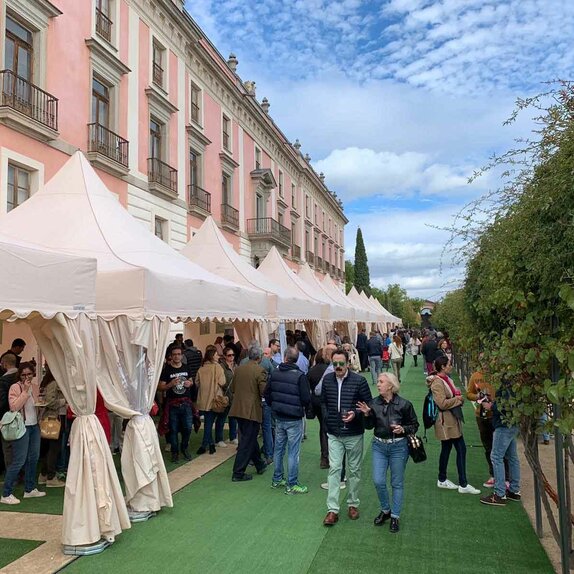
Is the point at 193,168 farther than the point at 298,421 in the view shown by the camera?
Yes

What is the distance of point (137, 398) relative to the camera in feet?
19.4

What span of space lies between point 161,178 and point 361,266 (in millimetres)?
65912

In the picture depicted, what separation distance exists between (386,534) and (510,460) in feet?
6.56

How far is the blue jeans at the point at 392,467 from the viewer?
5352mm

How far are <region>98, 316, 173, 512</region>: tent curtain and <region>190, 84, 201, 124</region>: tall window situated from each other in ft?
57.7

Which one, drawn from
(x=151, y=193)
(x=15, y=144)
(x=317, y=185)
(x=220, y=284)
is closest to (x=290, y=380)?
(x=220, y=284)

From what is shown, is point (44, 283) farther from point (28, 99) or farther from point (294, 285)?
point (294, 285)

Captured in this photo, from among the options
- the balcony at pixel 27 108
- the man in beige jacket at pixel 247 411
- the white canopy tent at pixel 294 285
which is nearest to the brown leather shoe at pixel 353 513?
the man in beige jacket at pixel 247 411

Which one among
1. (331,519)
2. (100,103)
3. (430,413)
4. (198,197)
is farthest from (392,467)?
(198,197)

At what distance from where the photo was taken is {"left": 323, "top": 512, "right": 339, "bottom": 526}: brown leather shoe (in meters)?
5.43

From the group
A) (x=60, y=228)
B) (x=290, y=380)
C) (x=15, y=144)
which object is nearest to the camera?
(x=290, y=380)

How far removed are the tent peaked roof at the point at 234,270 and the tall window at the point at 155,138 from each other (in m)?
6.97

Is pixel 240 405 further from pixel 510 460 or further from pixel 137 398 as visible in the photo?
pixel 510 460

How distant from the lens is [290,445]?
6660 mm
